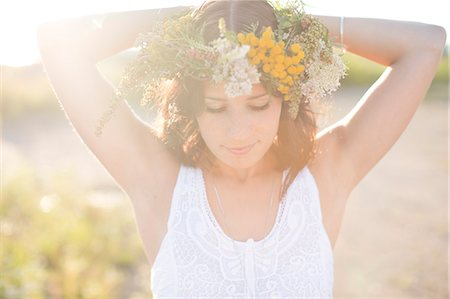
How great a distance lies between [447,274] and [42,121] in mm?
9311

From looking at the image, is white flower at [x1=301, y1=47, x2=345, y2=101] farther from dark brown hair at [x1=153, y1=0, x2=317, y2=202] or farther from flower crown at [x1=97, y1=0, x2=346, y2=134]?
dark brown hair at [x1=153, y1=0, x2=317, y2=202]

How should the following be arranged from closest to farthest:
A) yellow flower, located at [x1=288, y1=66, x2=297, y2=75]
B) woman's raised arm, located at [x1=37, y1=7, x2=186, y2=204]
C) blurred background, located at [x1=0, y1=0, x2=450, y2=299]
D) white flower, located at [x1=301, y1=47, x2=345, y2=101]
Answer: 1. yellow flower, located at [x1=288, y1=66, x2=297, y2=75]
2. white flower, located at [x1=301, y1=47, x2=345, y2=101]
3. woman's raised arm, located at [x1=37, y1=7, x2=186, y2=204]
4. blurred background, located at [x1=0, y1=0, x2=450, y2=299]

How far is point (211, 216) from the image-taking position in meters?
2.47

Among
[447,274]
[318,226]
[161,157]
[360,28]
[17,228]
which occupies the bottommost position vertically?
[447,274]

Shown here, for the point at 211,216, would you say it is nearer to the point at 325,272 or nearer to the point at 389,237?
the point at 325,272

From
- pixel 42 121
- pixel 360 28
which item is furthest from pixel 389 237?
pixel 42 121

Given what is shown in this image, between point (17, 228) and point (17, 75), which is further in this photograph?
point (17, 75)

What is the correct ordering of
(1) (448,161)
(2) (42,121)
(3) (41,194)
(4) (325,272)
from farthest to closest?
(2) (42,121) → (1) (448,161) → (3) (41,194) → (4) (325,272)

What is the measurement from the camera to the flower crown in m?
2.07

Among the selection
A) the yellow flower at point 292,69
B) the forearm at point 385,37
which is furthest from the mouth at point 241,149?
the forearm at point 385,37

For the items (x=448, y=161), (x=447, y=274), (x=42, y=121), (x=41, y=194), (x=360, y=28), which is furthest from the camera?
(x=42, y=121)

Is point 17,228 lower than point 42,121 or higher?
lower

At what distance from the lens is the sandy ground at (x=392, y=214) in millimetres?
5277

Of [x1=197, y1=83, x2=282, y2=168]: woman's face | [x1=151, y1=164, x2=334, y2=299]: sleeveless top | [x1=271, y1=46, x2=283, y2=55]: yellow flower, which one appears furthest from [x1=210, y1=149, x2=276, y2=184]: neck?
[x1=271, y1=46, x2=283, y2=55]: yellow flower
